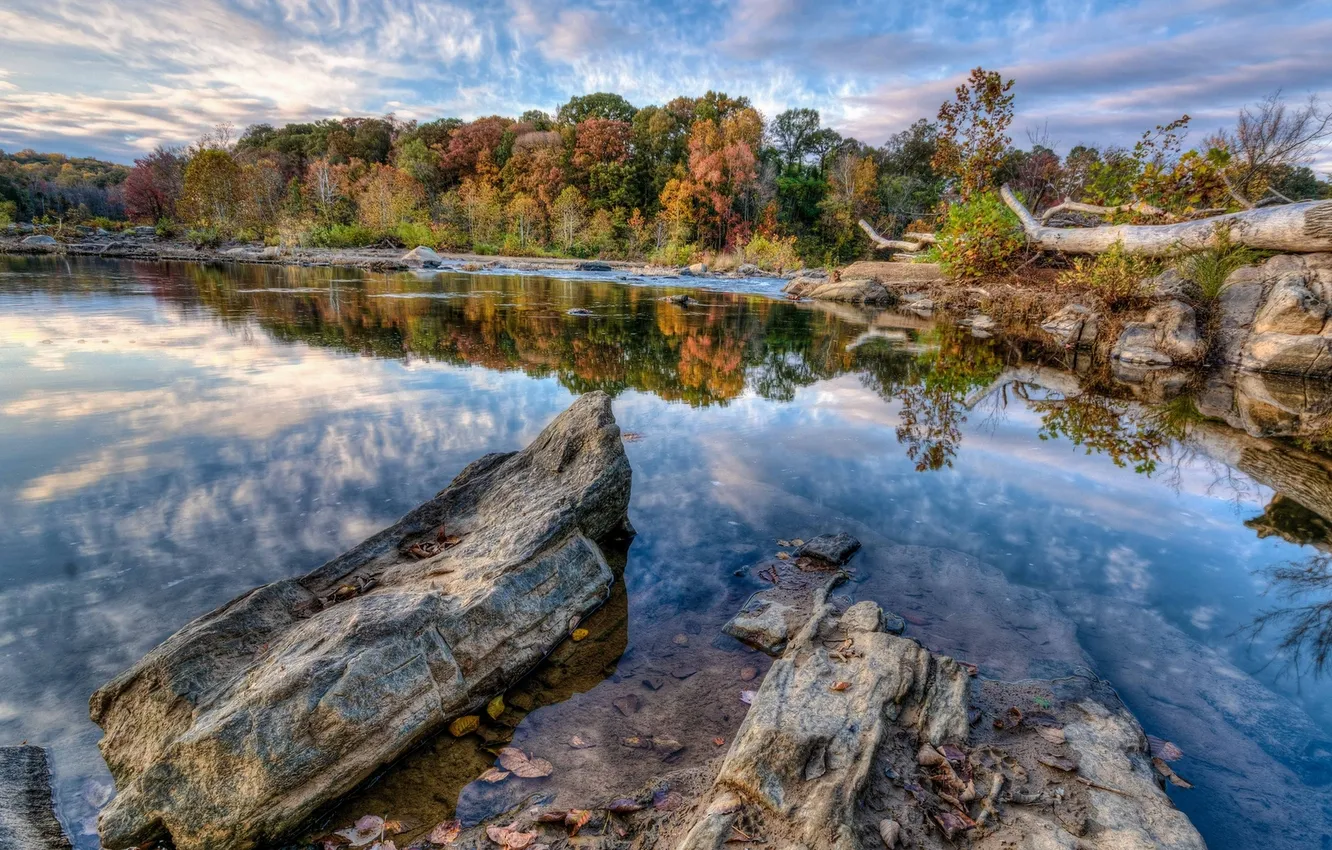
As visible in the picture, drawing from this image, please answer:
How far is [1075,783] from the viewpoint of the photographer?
89.7 inches

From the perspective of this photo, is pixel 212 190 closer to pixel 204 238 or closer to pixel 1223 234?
pixel 204 238

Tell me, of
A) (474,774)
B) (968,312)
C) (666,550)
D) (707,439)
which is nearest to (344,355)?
(707,439)

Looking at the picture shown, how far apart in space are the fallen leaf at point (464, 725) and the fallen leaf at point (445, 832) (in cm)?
44

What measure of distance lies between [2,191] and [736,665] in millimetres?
84247

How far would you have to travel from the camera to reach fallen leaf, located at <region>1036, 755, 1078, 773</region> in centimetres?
234

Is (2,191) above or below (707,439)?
above

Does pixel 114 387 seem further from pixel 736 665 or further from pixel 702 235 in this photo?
pixel 702 235

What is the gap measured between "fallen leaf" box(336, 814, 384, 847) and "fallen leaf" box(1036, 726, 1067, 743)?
9.13 ft

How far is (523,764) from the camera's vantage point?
2619 millimetres

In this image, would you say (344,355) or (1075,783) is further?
(344,355)

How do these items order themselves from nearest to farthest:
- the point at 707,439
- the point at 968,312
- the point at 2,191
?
the point at 707,439 < the point at 968,312 < the point at 2,191

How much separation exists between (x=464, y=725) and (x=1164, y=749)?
10.6ft

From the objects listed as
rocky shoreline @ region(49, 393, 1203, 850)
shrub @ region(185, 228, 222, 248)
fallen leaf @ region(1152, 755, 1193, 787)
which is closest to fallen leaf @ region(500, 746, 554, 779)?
rocky shoreline @ region(49, 393, 1203, 850)

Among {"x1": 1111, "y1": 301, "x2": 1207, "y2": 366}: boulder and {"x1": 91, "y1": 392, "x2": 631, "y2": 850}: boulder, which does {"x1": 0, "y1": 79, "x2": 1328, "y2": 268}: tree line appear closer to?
{"x1": 1111, "y1": 301, "x2": 1207, "y2": 366}: boulder
